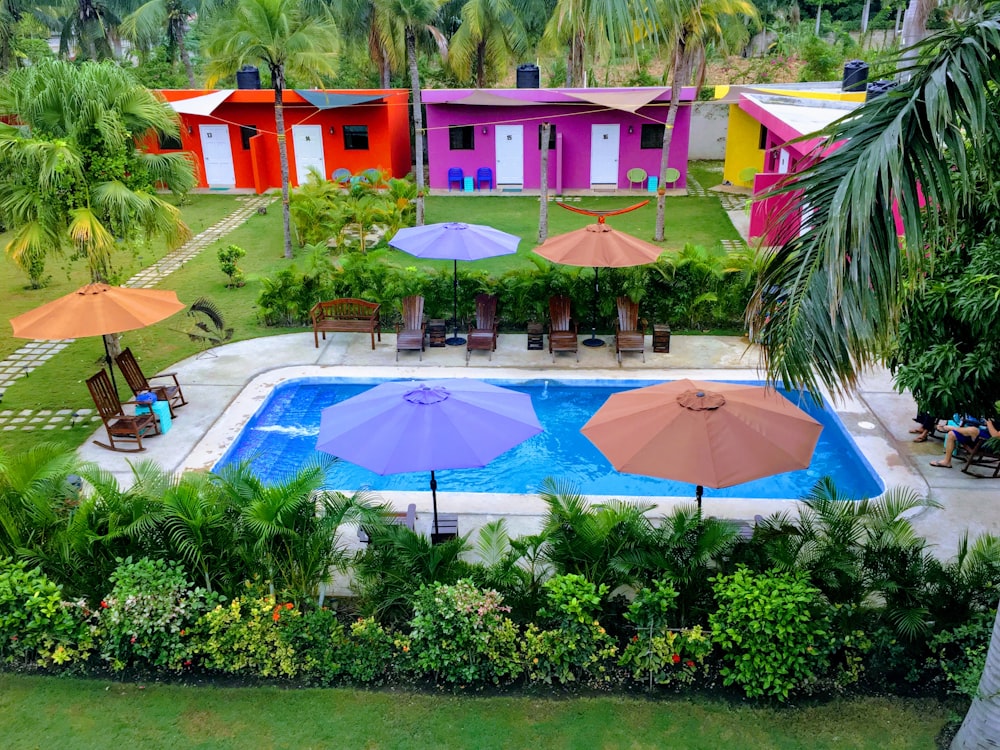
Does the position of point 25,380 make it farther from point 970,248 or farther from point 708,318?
point 970,248

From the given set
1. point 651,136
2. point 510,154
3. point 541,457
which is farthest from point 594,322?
point 651,136

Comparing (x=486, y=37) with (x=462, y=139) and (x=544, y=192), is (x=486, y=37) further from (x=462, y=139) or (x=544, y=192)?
(x=544, y=192)

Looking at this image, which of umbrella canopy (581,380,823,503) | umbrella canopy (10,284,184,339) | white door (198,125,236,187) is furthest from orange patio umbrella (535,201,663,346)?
white door (198,125,236,187)

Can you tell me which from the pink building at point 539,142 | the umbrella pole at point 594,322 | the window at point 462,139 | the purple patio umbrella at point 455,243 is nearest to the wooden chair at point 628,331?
the umbrella pole at point 594,322

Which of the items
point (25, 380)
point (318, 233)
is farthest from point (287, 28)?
point (25, 380)

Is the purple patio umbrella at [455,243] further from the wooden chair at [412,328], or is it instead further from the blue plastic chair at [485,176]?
the blue plastic chair at [485,176]

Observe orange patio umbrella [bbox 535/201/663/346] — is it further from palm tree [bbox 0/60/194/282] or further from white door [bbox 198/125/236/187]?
white door [bbox 198/125/236/187]
